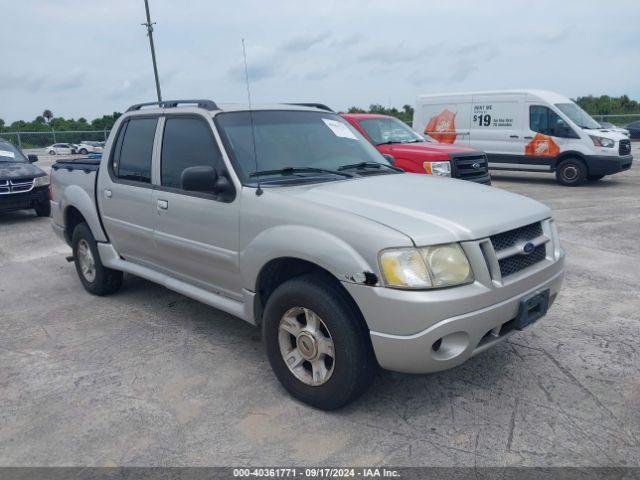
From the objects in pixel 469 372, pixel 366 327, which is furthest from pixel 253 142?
pixel 469 372

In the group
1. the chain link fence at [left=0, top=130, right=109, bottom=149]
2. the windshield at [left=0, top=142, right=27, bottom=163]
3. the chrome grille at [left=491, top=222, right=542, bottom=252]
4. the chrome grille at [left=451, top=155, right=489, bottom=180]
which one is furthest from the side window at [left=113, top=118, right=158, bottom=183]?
the chain link fence at [left=0, top=130, right=109, bottom=149]

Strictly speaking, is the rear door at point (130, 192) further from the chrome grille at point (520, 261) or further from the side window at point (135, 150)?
the chrome grille at point (520, 261)

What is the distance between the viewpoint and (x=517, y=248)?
3203mm

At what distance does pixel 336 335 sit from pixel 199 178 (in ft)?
4.37

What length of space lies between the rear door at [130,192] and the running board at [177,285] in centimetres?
8

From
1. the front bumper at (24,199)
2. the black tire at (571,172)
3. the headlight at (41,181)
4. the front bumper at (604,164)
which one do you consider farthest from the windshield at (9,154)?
the front bumper at (604,164)

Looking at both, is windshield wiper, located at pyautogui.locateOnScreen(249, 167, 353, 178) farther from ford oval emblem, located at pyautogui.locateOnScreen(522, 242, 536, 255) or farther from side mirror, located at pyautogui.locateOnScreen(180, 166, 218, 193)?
ford oval emblem, located at pyautogui.locateOnScreen(522, 242, 536, 255)

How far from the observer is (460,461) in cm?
282

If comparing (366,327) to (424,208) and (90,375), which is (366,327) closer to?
(424,208)

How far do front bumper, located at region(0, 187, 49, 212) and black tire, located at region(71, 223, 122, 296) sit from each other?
527 centimetres

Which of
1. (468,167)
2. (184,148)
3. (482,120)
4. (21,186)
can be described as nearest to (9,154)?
(21,186)

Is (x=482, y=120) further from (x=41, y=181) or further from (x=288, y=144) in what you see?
(x=288, y=144)

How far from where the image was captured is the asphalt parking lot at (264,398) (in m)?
2.94

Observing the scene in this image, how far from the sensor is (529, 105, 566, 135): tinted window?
42.8 ft
